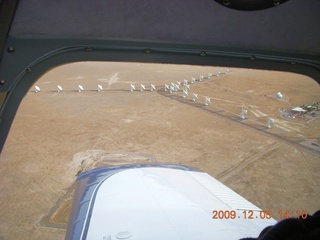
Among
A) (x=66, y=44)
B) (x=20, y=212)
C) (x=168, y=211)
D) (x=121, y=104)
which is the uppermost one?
(x=66, y=44)

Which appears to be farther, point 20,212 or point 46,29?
point 20,212

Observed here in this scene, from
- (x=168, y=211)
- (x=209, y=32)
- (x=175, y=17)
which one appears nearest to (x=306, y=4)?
(x=209, y=32)

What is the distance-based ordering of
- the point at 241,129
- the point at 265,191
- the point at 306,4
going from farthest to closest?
the point at 241,129 → the point at 265,191 → the point at 306,4

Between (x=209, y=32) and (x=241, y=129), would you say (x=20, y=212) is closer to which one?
(x=209, y=32)

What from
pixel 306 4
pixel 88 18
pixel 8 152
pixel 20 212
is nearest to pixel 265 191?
pixel 20 212

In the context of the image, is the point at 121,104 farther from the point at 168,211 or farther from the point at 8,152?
the point at 168,211

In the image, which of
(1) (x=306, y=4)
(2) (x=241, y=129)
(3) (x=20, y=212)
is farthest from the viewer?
(2) (x=241, y=129)

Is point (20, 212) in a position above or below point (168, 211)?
below
